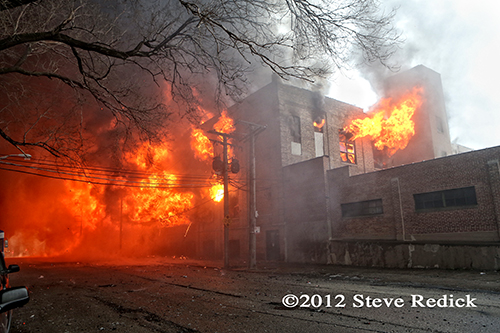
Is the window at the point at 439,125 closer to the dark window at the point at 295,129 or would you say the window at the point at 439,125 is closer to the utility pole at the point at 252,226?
the dark window at the point at 295,129

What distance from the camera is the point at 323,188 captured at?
908 inches

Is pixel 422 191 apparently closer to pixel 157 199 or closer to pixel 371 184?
pixel 371 184

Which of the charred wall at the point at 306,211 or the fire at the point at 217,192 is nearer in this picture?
the charred wall at the point at 306,211

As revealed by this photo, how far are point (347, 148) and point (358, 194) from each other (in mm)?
10823

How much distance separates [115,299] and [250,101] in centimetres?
2401

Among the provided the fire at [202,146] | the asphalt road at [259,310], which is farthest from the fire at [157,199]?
the asphalt road at [259,310]

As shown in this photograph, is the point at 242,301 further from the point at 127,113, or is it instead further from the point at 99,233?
the point at 99,233

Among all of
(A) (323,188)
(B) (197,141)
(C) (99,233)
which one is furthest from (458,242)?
(C) (99,233)

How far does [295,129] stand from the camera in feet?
92.6

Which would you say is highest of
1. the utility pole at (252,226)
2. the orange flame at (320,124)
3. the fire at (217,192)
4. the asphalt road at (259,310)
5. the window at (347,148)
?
the orange flame at (320,124)

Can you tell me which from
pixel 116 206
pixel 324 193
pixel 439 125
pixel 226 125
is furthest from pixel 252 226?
pixel 116 206

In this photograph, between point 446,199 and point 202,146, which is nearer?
point 446,199

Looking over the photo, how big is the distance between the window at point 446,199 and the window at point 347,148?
12591mm

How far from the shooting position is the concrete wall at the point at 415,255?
1460cm
